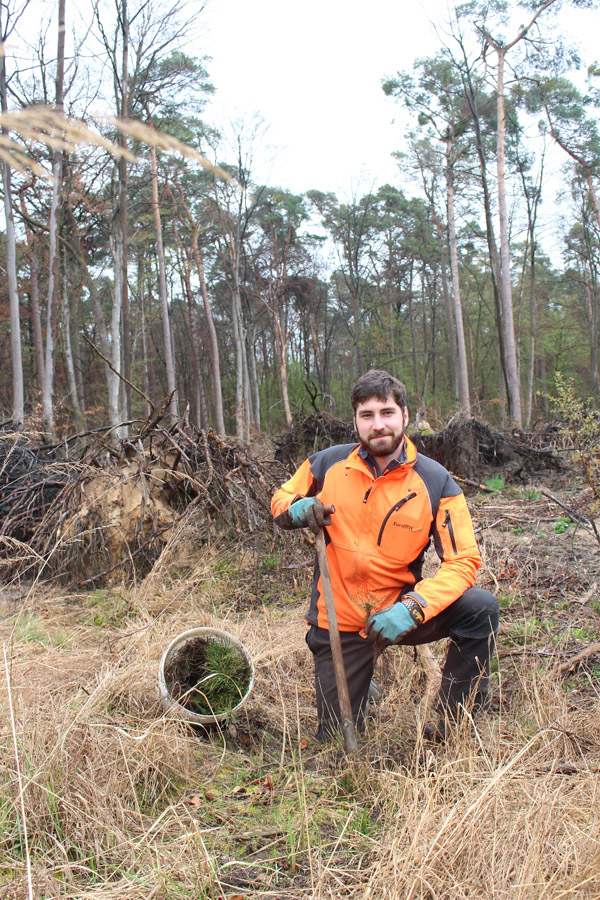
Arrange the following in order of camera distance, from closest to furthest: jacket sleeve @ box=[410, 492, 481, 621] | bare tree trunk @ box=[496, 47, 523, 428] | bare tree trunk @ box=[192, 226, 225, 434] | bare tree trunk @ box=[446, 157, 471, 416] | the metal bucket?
jacket sleeve @ box=[410, 492, 481, 621] < the metal bucket < bare tree trunk @ box=[496, 47, 523, 428] < bare tree trunk @ box=[446, 157, 471, 416] < bare tree trunk @ box=[192, 226, 225, 434]

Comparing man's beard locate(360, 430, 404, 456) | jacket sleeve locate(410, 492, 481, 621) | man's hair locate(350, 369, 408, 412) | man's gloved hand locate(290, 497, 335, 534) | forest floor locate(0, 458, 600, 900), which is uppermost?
man's hair locate(350, 369, 408, 412)

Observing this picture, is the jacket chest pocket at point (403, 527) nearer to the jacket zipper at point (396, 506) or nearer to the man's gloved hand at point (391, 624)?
the jacket zipper at point (396, 506)

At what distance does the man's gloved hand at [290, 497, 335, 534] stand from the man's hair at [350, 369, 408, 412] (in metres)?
0.56

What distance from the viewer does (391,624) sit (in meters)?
2.65

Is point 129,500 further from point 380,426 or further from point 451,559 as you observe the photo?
point 451,559

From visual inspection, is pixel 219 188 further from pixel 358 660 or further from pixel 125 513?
pixel 358 660

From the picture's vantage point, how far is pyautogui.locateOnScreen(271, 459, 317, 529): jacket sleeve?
3.13m

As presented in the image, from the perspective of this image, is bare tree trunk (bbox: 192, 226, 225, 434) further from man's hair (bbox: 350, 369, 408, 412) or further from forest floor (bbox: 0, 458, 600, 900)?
man's hair (bbox: 350, 369, 408, 412)

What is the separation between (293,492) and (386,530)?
1.82 feet

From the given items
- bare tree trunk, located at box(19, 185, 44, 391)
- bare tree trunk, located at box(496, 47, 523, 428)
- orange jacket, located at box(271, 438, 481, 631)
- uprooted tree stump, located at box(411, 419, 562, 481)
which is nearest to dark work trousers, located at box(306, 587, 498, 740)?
orange jacket, located at box(271, 438, 481, 631)

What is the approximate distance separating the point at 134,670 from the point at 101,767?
100 cm

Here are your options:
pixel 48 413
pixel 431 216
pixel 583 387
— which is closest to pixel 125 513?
pixel 48 413

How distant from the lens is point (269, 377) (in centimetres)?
3353

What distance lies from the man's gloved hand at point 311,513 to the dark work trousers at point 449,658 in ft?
1.72
